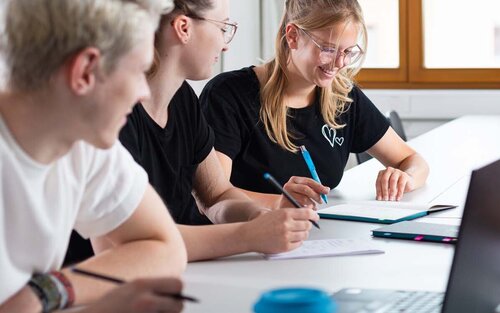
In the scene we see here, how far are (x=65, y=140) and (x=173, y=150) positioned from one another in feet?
2.99

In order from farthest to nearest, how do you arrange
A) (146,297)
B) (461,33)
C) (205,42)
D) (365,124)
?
(461,33), (365,124), (205,42), (146,297)

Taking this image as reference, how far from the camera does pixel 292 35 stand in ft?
9.25

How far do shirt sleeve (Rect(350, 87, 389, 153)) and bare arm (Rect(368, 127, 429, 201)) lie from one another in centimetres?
3

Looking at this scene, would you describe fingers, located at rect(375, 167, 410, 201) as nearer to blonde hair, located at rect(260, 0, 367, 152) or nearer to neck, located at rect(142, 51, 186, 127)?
blonde hair, located at rect(260, 0, 367, 152)

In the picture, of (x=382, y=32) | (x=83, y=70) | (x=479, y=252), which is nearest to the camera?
(x=83, y=70)

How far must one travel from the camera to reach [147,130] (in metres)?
2.20

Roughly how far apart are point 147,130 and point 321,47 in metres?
0.76

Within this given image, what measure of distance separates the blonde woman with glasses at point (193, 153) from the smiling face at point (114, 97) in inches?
23.7

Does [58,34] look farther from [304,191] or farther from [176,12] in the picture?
[304,191]

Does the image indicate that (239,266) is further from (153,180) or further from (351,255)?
(153,180)

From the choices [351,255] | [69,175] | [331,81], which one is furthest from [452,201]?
[69,175]

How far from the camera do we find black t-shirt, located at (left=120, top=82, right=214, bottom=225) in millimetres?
2166

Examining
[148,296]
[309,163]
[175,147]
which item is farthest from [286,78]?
[148,296]

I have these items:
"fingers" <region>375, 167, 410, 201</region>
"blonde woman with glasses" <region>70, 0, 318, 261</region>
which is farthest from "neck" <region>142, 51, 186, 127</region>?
"fingers" <region>375, 167, 410, 201</region>
